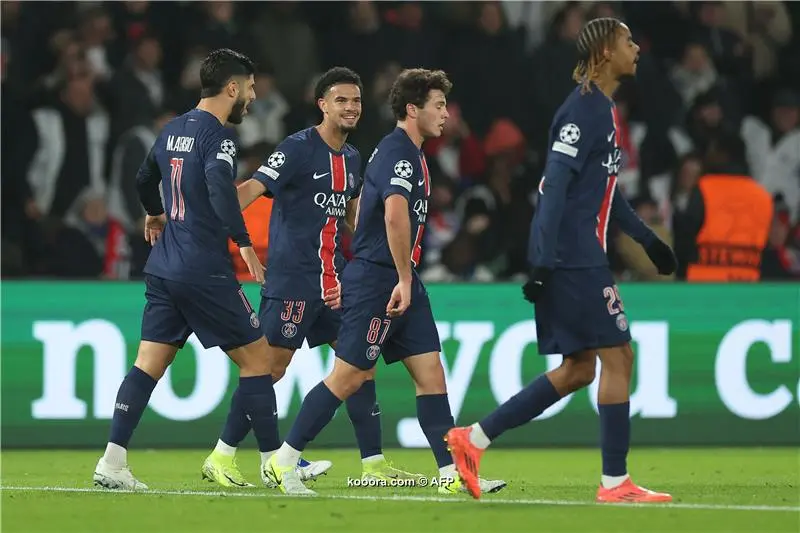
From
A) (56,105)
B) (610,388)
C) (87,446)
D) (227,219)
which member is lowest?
(87,446)

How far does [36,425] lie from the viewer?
39.8 ft

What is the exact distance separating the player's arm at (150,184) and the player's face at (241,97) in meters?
0.46

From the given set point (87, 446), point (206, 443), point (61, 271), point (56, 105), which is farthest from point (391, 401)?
point (56, 105)

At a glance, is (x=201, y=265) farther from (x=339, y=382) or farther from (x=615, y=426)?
(x=615, y=426)

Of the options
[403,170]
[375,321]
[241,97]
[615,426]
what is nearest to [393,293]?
[375,321]

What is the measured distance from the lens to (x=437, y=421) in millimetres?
8883

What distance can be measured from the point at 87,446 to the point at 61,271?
2676mm

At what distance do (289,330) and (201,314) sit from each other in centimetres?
75

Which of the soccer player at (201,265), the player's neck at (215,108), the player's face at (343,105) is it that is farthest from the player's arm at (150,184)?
the player's face at (343,105)

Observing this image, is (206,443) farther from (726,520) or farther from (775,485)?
(726,520)

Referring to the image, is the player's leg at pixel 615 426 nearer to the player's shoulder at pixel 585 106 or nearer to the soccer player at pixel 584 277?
the soccer player at pixel 584 277

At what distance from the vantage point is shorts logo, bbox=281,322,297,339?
9406 millimetres

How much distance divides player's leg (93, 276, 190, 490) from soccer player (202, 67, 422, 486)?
0.60m

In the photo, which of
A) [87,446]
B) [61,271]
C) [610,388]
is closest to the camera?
[610,388]
